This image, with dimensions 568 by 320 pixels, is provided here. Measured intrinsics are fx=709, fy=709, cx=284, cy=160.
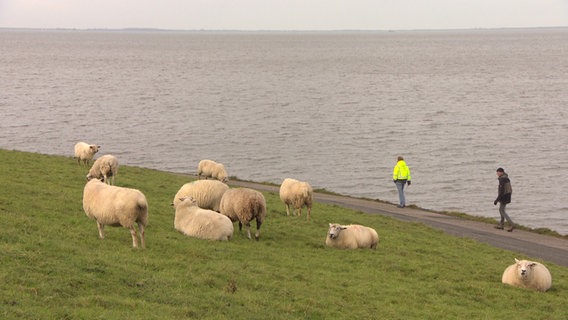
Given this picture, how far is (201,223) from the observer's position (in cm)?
2047

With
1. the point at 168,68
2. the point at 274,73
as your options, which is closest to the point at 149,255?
the point at 274,73

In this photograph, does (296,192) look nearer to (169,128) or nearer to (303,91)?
(169,128)

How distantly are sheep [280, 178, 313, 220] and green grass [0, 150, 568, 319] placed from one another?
106cm

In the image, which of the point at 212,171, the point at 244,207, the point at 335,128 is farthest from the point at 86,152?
the point at 335,128

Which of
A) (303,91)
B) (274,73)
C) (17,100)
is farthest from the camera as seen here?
(274,73)

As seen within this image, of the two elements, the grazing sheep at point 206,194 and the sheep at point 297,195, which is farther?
the sheep at point 297,195

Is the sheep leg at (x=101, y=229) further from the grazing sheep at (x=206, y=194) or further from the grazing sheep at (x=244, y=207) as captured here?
the grazing sheep at (x=206, y=194)

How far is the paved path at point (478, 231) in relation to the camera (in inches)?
1093

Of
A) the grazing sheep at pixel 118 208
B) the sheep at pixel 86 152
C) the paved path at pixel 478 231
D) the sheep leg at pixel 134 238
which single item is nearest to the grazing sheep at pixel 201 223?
the grazing sheep at pixel 118 208

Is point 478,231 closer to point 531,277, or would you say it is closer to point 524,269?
point 531,277

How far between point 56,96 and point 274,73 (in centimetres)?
6430

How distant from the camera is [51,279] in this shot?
1428 cm

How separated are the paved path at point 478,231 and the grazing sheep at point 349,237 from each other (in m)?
7.36

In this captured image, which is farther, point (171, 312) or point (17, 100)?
point (17, 100)
